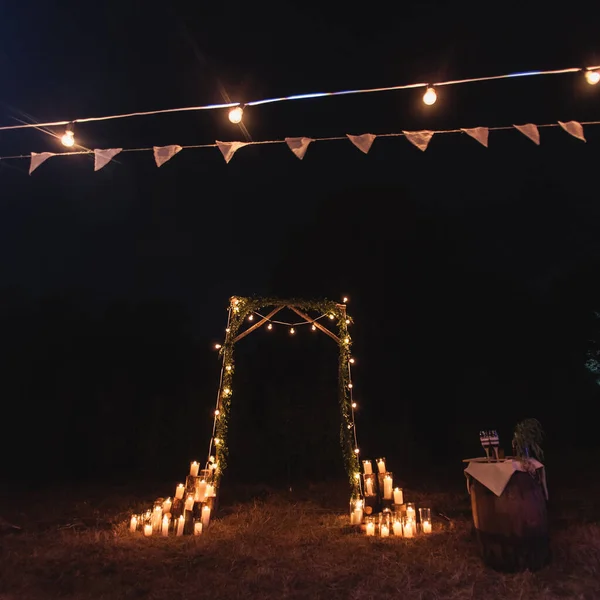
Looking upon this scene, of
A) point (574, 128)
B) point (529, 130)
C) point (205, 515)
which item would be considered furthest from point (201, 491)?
point (574, 128)

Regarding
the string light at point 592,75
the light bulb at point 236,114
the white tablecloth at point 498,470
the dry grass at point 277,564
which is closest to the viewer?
the string light at point 592,75

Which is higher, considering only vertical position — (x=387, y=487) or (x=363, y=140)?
(x=363, y=140)

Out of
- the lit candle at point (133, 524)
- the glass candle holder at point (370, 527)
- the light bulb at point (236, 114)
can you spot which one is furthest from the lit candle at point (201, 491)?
the light bulb at point (236, 114)

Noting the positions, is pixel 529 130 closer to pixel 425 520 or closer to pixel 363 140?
pixel 363 140


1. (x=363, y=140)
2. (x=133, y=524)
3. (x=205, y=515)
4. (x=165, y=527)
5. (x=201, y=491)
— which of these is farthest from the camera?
(x=201, y=491)

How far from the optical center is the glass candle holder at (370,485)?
4.86 meters

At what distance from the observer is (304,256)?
955 cm

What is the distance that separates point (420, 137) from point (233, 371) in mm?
3370

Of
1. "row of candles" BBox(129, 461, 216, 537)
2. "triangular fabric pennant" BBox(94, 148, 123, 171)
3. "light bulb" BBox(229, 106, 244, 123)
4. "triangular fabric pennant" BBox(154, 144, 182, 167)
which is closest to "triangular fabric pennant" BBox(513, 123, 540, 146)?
"light bulb" BBox(229, 106, 244, 123)

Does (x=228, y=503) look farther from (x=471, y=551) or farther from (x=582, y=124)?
(x=582, y=124)

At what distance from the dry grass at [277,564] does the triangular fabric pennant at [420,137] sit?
292 centimetres

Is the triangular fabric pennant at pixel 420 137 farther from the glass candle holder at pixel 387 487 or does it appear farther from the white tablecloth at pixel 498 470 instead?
the glass candle holder at pixel 387 487

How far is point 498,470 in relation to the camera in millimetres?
3254

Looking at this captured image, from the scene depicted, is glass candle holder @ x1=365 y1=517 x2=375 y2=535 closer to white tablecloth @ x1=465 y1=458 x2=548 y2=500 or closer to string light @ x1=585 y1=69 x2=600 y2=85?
white tablecloth @ x1=465 y1=458 x2=548 y2=500
